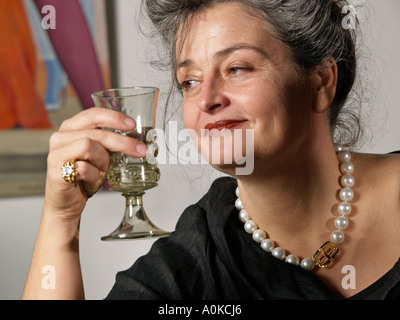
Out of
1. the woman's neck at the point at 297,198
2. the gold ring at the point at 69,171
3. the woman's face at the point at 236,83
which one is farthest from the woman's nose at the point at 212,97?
the gold ring at the point at 69,171

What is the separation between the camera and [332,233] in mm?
1603

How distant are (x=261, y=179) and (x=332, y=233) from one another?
26 centimetres

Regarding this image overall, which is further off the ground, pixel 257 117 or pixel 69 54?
pixel 69 54

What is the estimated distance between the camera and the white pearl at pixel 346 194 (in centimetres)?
164

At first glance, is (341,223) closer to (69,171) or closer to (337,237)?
(337,237)

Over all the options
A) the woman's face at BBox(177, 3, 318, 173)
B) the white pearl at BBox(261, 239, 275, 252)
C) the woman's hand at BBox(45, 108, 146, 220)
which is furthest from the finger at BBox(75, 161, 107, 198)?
the white pearl at BBox(261, 239, 275, 252)

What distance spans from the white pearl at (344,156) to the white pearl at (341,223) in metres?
0.18

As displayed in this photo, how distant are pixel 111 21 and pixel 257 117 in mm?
1810

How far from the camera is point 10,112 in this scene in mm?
2875

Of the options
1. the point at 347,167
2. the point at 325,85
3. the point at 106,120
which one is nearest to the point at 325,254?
the point at 347,167

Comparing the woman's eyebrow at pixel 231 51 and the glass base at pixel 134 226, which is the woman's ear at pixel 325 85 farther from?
the glass base at pixel 134 226

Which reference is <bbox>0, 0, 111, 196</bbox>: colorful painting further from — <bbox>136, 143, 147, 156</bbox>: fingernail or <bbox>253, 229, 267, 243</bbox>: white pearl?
<bbox>136, 143, 147, 156</bbox>: fingernail

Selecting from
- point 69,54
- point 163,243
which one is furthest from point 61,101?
point 163,243
